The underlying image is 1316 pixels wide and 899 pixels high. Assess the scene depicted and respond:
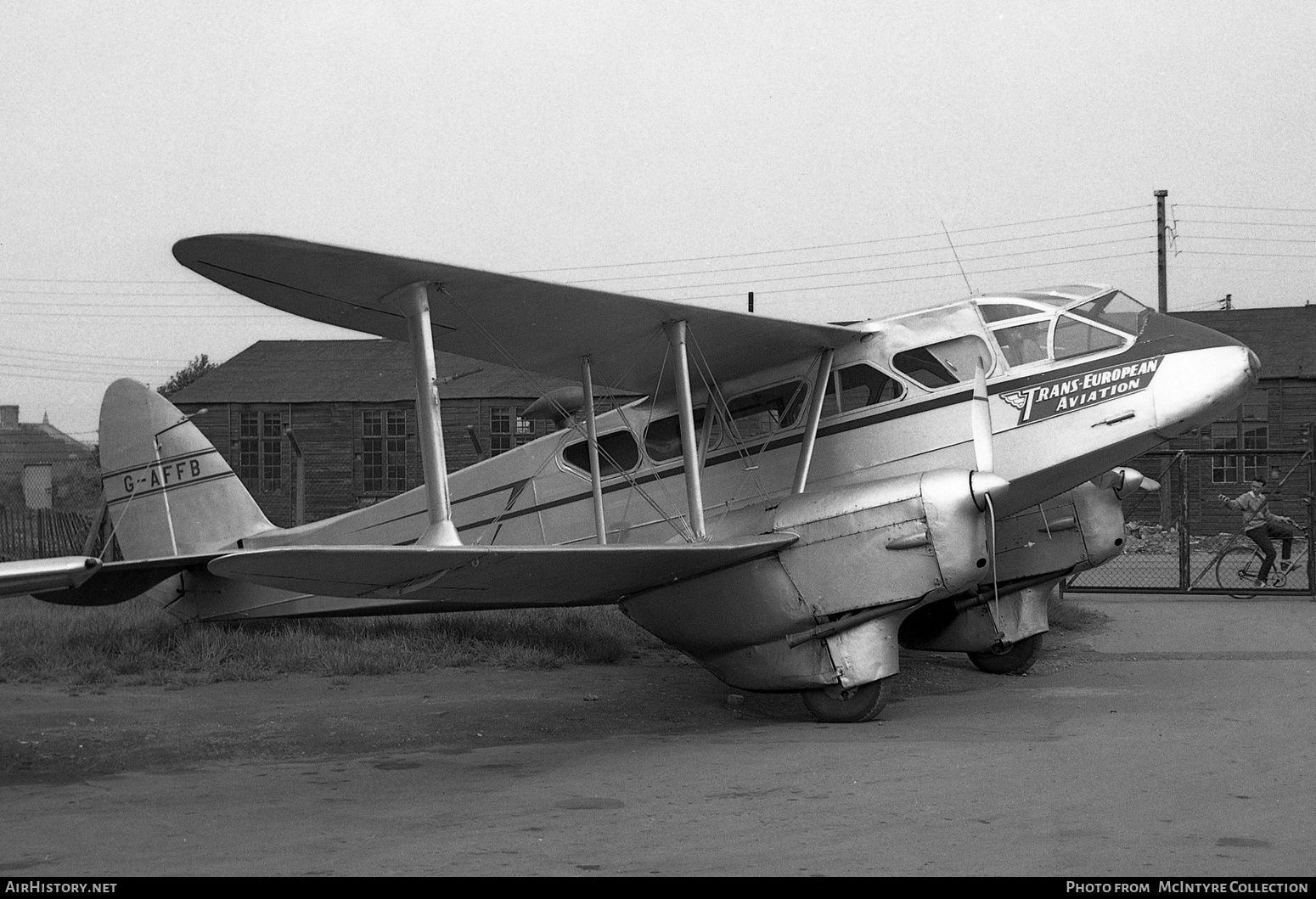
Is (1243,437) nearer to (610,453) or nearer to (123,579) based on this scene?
(610,453)

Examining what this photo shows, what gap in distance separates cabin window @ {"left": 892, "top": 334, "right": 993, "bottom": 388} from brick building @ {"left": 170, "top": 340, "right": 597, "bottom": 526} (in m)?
25.8

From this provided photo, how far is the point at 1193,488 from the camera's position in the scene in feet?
112

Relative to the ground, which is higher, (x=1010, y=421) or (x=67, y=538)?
(x=1010, y=421)

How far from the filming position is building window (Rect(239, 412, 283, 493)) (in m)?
37.6

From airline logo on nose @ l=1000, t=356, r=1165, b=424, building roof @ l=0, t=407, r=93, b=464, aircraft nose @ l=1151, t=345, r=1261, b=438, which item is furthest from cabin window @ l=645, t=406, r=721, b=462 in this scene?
building roof @ l=0, t=407, r=93, b=464

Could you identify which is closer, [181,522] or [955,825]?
[955,825]

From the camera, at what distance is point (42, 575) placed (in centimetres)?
592

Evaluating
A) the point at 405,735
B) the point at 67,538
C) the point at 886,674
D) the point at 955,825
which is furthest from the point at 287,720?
the point at 67,538

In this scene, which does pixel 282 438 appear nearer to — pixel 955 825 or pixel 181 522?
pixel 181 522

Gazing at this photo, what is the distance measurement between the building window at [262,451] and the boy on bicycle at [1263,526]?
28.7 meters

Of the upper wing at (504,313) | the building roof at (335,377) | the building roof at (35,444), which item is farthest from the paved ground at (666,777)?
the building roof at (335,377)

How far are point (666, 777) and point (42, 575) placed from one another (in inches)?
142

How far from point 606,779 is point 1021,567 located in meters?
5.22

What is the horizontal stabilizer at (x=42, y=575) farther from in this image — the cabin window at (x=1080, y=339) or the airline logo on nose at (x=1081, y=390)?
the cabin window at (x=1080, y=339)
